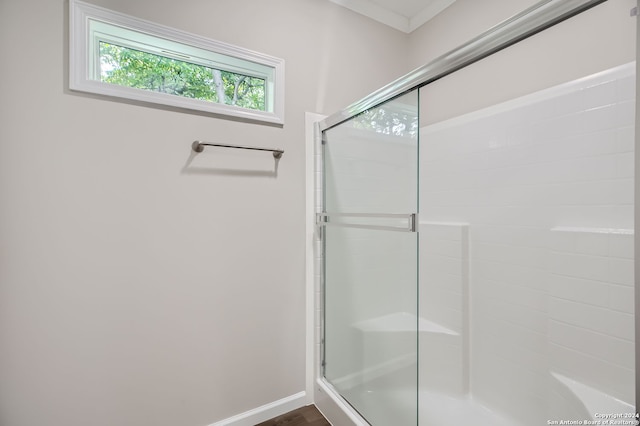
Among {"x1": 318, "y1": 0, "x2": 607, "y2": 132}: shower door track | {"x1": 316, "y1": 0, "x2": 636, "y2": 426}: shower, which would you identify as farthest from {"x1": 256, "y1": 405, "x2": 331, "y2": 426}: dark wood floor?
{"x1": 318, "y1": 0, "x2": 607, "y2": 132}: shower door track

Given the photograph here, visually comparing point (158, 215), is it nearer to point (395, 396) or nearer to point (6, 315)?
point (6, 315)

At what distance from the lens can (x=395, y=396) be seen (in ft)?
4.28

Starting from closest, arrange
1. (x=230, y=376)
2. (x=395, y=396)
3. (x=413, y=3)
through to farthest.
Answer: (x=395, y=396) < (x=230, y=376) < (x=413, y=3)

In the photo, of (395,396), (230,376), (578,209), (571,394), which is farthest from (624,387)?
(230,376)

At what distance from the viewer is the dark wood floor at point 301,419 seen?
5.18 ft

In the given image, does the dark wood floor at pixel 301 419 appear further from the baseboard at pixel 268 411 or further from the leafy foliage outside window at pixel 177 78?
the leafy foliage outside window at pixel 177 78

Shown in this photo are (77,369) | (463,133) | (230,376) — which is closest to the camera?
(77,369)

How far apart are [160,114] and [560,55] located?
6.14 ft

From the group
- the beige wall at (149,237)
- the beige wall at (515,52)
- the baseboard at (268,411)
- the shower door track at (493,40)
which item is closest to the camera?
the shower door track at (493,40)

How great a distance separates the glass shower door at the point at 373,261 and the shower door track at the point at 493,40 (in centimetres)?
6

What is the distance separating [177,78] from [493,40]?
4.39ft

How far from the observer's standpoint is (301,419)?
162cm

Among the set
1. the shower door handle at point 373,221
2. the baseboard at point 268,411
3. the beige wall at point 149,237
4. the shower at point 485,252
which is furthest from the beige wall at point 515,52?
the baseboard at point 268,411

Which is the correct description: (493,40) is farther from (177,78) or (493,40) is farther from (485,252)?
(177,78)
